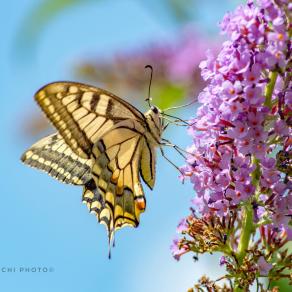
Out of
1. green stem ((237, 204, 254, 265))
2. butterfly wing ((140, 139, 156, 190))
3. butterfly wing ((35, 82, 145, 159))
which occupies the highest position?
butterfly wing ((35, 82, 145, 159))

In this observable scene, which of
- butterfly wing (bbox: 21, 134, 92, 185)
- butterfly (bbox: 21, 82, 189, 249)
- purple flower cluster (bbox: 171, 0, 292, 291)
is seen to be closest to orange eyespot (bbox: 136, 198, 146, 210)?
butterfly (bbox: 21, 82, 189, 249)

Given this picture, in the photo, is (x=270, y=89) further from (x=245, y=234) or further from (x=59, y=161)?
(x=59, y=161)

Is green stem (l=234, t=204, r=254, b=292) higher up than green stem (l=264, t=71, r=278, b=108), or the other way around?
green stem (l=264, t=71, r=278, b=108)

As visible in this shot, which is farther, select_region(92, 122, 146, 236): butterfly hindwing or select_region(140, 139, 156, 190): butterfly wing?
select_region(140, 139, 156, 190): butterfly wing

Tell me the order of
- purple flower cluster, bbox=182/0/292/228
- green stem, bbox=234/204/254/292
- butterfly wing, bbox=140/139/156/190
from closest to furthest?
purple flower cluster, bbox=182/0/292/228
green stem, bbox=234/204/254/292
butterfly wing, bbox=140/139/156/190

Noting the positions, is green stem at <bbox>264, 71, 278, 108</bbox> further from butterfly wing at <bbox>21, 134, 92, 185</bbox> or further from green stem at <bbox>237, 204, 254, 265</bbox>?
butterfly wing at <bbox>21, 134, 92, 185</bbox>

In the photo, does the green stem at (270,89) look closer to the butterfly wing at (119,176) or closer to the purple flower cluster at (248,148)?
the purple flower cluster at (248,148)

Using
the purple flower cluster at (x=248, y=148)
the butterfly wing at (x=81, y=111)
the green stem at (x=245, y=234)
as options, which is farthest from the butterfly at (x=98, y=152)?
the green stem at (x=245, y=234)

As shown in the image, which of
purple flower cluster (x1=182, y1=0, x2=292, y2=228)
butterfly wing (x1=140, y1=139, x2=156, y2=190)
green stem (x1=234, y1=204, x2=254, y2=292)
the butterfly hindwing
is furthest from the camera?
butterfly wing (x1=140, y1=139, x2=156, y2=190)

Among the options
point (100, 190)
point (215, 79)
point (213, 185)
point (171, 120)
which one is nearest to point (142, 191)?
point (100, 190)
